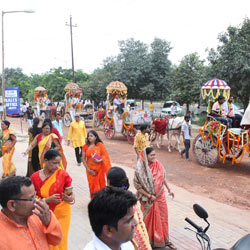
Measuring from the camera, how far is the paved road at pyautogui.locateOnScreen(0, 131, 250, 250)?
4.26 meters

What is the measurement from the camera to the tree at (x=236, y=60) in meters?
13.5

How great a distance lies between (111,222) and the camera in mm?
1588

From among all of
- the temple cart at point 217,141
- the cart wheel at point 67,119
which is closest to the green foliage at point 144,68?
the cart wheel at point 67,119

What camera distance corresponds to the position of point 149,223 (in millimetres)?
3836

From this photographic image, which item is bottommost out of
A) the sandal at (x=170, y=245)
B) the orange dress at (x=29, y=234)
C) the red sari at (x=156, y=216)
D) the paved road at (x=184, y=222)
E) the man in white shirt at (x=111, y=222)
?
the paved road at (x=184, y=222)

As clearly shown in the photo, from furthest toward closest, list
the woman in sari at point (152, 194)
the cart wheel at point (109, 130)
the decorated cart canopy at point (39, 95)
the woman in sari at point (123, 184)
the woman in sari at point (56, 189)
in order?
the decorated cart canopy at point (39, 95) < the cart wheel at point (109, 130) < the woman in sari at point (152, 194) < the woman in sari at point (56, 189) < the woman in sari at point (123, 184)

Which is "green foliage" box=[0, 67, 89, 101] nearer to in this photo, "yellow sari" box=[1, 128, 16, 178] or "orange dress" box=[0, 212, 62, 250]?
"yellow sari" box=[1, 128, 16, 178]

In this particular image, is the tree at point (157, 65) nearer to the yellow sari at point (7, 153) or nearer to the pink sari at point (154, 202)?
the yellow sari at point (7, 153)

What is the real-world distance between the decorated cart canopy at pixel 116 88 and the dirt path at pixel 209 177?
3.88m

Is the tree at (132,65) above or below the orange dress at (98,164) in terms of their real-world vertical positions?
above

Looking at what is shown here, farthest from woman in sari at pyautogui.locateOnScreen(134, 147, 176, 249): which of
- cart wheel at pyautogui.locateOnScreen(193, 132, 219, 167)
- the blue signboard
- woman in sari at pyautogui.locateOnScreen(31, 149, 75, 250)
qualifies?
the blue signboard

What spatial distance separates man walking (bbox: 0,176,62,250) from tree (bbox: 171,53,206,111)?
20.9m

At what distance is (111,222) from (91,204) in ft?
0.56

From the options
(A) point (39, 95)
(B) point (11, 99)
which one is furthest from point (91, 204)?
(A) point (39, 95)
